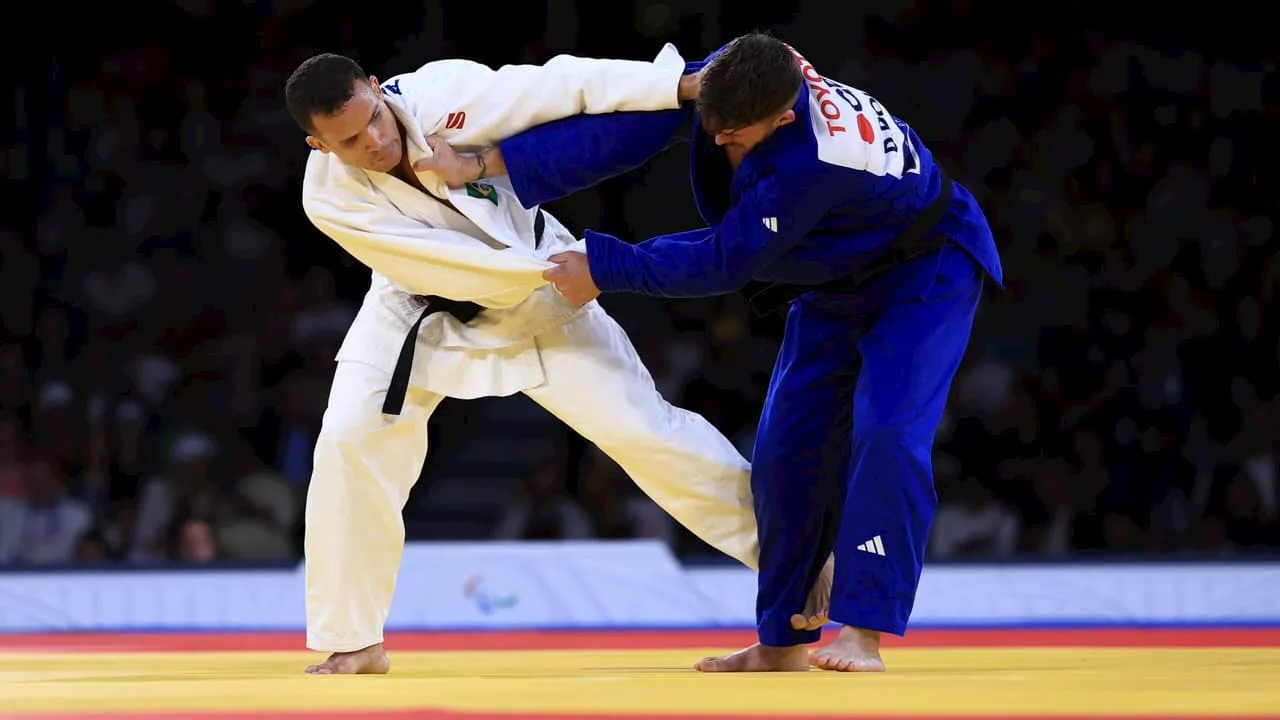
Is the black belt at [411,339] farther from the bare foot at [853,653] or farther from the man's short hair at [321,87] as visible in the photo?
the bare foot at [853,653]

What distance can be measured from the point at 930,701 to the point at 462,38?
22.0 ft

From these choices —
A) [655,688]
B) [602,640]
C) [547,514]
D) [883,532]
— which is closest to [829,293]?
[883,532]

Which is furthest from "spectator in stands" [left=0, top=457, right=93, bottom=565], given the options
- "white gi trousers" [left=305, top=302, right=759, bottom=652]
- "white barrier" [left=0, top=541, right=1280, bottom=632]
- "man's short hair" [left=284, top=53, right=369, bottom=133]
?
"man's short hair" [left=284, top=53, right=369, bottom=133]

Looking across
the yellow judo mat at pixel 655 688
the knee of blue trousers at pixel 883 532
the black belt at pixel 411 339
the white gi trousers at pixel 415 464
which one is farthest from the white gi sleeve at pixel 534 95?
the yellow judo mat at pixel 655 688

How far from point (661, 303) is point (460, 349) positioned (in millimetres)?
4908

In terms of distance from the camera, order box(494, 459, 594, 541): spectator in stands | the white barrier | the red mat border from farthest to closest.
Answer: box(494, 459, 594, 541): spectator in stands
the white barrier
the red mat border

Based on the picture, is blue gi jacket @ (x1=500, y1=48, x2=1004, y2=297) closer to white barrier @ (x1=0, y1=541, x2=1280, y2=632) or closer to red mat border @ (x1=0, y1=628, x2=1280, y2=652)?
red mat border @ (x1=0, y1=628, x2=1280, y2=652)

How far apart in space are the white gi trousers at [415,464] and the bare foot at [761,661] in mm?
237

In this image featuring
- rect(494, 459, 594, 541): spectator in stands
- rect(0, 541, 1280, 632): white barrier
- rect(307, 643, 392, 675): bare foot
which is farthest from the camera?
rect(494, 459, 594, 541): spectator in stands

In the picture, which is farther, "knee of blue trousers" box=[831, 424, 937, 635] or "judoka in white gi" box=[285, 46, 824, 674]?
"judoka in white gi" box=[285, 46, 824, 674]

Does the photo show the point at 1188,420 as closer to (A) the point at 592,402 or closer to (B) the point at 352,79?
(A) the point at 592,402

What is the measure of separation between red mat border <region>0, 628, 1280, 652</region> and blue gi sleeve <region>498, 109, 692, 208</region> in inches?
68.1

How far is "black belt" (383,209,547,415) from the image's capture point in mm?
3432

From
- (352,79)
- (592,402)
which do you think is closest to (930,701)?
(592,402)
